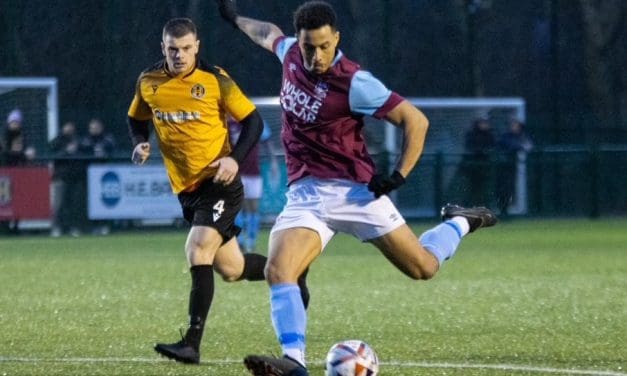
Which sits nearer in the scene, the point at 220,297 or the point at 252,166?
the point at 220,297

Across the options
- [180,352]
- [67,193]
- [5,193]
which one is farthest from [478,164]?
[180,352]

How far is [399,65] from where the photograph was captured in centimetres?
2577

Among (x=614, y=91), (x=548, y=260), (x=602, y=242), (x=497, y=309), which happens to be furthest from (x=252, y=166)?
(x=614, y=91)

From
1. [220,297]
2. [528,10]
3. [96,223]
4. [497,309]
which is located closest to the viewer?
[497,309]

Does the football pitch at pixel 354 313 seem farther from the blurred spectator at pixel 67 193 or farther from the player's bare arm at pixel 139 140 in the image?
the blurred spectator at pixel 67 193

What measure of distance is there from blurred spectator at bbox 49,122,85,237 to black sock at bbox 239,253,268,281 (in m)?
12.6

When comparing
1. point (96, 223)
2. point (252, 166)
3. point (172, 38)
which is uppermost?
point (172, 38)

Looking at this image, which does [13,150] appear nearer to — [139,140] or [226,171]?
[139,140]

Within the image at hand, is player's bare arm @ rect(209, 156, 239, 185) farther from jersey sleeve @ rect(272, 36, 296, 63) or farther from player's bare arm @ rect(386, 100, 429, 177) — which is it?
player's bare arm @ rect(386, 100, 429, 177)

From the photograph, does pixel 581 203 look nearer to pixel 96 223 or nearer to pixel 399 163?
pixel 96 223

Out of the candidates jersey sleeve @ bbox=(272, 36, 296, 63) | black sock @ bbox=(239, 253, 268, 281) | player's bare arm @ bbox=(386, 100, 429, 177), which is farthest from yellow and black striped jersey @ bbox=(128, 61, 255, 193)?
player's bare arm @ bbox=(386, 100, 429, 177)

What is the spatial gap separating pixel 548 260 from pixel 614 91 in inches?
485

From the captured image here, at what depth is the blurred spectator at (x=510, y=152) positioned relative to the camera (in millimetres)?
24141

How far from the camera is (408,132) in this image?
7.20 meters
